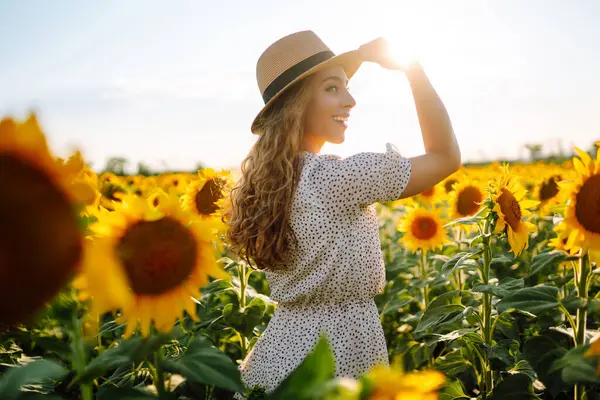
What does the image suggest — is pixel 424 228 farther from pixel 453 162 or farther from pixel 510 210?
pixel 453 162

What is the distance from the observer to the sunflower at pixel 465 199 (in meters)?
4.77

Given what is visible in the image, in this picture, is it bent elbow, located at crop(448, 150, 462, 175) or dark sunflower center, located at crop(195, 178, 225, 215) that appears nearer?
bent elbow, located at crop(448, 150, 462, 175)

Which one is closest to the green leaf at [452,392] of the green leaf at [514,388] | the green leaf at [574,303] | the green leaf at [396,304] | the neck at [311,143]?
the green leaf at [514,388]

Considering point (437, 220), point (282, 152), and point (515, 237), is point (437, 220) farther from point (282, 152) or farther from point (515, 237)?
point (282, 152)

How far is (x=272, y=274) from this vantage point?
2.97 metres

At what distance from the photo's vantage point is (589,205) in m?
1.89

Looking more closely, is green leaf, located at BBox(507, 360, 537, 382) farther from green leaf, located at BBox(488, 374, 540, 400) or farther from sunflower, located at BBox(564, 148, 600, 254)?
sunflower, located at BBox(564, 148, 600, 254)

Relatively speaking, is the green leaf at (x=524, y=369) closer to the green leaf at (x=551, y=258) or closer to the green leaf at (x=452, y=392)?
the green leaf at (x=452, y=392)

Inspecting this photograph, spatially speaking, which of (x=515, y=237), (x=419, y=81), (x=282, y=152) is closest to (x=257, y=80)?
(x=282, y=152)

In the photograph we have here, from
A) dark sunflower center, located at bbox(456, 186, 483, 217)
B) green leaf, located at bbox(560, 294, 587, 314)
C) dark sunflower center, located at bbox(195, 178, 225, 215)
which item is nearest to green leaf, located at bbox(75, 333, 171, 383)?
Answer: green leaf, located at bbox(560, 294, 587, 314)

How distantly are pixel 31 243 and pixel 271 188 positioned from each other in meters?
1.95

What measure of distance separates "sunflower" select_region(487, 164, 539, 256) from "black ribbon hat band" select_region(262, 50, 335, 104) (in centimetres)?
120

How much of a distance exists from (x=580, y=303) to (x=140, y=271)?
1.47 meters

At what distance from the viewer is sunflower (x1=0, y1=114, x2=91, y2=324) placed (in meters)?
0.86
